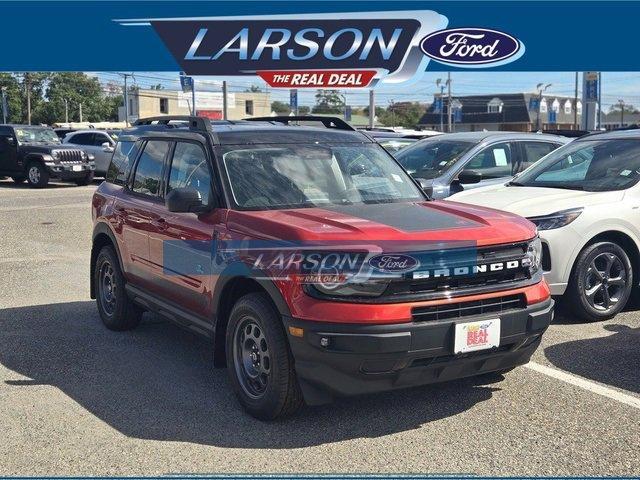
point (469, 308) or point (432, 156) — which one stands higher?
point (432, 156)

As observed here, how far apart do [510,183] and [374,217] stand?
373 cm

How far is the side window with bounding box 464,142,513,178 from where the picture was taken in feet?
33.0

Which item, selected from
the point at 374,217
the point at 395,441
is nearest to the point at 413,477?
the point at 395,441

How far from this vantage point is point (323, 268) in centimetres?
424

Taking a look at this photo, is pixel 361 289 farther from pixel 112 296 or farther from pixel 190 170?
pixel 112 296

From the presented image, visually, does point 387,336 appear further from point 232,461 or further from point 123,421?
point 123,421

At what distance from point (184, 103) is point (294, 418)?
86546 mm

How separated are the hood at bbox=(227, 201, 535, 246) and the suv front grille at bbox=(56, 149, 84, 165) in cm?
1928

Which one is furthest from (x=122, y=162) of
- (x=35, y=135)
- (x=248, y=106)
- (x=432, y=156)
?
(x=248, y=106)

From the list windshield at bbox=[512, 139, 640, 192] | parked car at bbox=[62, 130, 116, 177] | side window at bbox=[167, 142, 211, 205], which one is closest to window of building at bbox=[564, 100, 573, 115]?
parked car at bbox=[62, 130, 116, 177]

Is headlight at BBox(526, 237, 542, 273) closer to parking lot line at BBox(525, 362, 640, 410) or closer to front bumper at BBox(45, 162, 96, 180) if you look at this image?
parking lot line at BBox(525, 362, 640, 410)

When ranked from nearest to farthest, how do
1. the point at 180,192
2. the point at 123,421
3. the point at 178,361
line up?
the point at 123,421 → the point at 180,192 → the point at 178,361

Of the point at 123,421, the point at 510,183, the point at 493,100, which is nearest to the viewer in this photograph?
the point at 123,421

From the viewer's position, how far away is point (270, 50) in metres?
31.3
